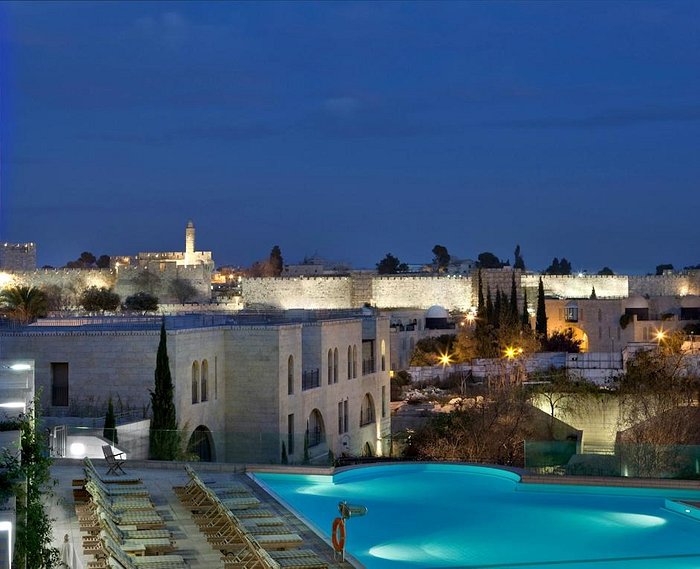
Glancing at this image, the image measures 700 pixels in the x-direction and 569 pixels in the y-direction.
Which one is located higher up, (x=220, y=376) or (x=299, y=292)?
(x=299, y=292)

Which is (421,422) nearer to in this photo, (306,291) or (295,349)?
(295,349)

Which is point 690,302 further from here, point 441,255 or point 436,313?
point 441,255

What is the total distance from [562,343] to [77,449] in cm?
3088

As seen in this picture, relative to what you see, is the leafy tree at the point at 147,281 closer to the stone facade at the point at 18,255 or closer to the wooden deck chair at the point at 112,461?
the stone facade at the point at 18,255

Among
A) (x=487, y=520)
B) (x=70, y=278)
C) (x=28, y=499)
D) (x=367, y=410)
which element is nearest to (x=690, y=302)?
(x=367, y=410)

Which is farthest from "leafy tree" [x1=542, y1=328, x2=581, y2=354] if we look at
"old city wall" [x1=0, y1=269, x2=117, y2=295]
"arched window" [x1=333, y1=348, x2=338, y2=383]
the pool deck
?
the pool deck

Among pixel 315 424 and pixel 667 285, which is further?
pixel 667 285

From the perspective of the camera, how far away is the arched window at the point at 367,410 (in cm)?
2459

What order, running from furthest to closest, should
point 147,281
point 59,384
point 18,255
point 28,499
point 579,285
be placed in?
1. point 18,255
2. point 147,281
3. point 579,285
4. point 59,384
5. point 28,499

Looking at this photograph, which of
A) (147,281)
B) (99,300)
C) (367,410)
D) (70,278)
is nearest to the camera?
(367,410)

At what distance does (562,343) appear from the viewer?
4200 centimetres

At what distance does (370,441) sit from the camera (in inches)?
963

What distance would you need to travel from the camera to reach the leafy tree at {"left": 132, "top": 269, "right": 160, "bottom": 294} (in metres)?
58.3

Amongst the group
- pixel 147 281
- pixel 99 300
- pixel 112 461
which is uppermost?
pixel 147 281
